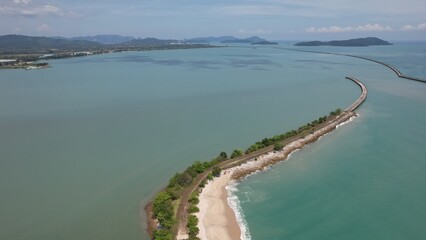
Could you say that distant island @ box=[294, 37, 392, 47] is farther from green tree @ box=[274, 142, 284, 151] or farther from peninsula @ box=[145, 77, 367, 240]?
green tree @ box=[274, 142, 284, 151]

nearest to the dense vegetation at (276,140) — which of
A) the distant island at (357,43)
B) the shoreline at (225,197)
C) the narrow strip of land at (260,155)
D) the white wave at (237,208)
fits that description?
the narrow strip of land at (260,155)

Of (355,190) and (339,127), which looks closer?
(355,190)

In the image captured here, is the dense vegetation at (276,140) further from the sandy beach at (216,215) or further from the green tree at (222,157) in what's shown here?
the sandy beach at (216,215)

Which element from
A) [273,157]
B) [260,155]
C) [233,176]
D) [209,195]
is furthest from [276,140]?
[209,195]

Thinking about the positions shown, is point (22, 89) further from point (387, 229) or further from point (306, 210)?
point (387, 229)

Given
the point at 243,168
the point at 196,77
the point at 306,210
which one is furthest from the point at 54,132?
the point at 196,77

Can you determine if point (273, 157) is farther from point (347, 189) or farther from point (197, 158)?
point (347, 189)

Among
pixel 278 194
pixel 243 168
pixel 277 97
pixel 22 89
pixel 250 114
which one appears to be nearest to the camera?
pixel 278 194

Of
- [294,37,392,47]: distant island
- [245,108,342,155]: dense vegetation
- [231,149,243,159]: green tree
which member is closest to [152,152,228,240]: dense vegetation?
[231,149,243,159]: green tree
